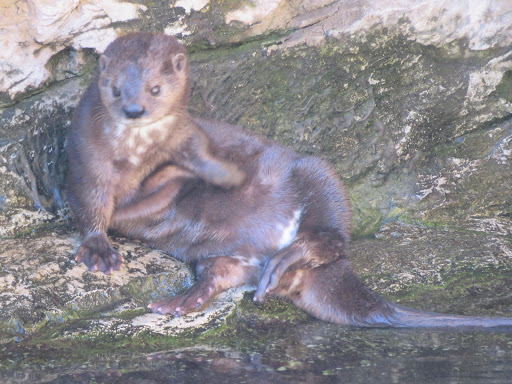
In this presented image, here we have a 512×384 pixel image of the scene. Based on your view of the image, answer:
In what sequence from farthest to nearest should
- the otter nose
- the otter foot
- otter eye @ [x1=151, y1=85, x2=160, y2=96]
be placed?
1. otter eye @ [x1=151, y1=85, x2=160, y2=96]
2. the otter nose
3. the otter foot

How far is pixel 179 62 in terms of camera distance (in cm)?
346

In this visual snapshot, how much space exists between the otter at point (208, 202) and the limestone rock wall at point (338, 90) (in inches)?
18.8

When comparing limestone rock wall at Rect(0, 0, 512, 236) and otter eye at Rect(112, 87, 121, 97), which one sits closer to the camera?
otter eye at Rect(112, 87, 121, 97)

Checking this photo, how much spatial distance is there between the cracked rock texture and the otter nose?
2.20 feet

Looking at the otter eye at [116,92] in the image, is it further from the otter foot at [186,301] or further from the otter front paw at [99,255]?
the otter foot at [186,301]

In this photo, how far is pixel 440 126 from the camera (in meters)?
4.24

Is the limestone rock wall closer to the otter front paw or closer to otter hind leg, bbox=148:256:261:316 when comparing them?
the otter front paw

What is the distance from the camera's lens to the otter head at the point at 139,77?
3277 mm

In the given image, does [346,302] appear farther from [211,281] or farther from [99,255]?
[99,255]

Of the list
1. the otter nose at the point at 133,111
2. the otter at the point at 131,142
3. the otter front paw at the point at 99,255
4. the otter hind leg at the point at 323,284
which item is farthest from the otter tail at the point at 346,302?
the otter nose at the point at 133,111

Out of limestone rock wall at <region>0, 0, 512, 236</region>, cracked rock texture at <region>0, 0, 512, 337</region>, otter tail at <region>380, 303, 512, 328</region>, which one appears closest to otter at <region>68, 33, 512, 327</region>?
otter tail at <region>380, 303, 512, 328</region>

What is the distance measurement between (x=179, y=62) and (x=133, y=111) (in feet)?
1.21

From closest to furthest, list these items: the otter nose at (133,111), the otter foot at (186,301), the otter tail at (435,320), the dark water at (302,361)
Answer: the dark water at (302,361) < the otter tail at (435,320) < the otter foot at (186,301) < the otter nose at (133,111)

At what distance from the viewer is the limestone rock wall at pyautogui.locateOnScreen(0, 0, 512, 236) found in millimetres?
3877
